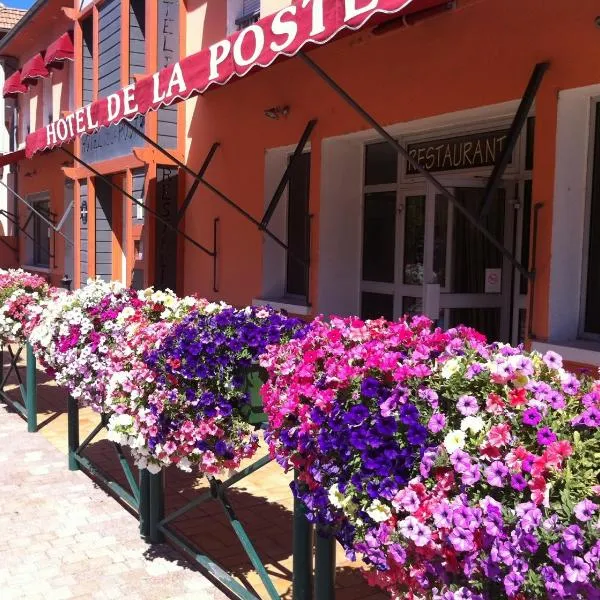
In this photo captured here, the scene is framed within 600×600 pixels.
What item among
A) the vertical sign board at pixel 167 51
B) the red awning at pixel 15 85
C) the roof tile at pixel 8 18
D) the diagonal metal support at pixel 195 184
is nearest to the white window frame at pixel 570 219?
A: the diagonal metal support at pixel 195 184

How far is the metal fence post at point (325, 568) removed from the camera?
2.64m

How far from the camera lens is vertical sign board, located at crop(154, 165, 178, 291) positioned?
941 cm

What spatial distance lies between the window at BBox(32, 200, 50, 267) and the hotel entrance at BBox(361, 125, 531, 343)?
10.3 m

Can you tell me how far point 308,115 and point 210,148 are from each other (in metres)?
2.01

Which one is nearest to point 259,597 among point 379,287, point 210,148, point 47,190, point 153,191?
point 379,287

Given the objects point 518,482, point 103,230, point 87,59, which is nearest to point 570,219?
point 518,482

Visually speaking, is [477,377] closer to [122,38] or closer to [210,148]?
[210,148]

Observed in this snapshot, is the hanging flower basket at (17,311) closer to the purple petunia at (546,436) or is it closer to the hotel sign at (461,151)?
the hotel sign at (461,151)

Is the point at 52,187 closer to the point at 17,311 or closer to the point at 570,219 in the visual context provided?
the point at 17,311

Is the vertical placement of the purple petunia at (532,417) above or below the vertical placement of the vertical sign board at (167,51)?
below

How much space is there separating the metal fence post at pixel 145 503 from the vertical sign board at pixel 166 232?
5.51 meters

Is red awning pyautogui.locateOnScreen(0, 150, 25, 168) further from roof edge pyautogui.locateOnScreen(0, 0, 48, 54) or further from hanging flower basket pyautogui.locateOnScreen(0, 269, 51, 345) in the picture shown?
hanging flower basket pyautogui.locateOnScreen(0, 269, 51, 345)

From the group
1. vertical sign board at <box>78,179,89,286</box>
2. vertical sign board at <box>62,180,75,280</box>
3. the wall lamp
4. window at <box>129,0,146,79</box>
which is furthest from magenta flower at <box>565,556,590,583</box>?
vertical sign board at <box>62,180,75,280</box>

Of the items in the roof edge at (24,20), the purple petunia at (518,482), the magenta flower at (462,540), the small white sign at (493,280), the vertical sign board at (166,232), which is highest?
the roof edge at (24,20)
